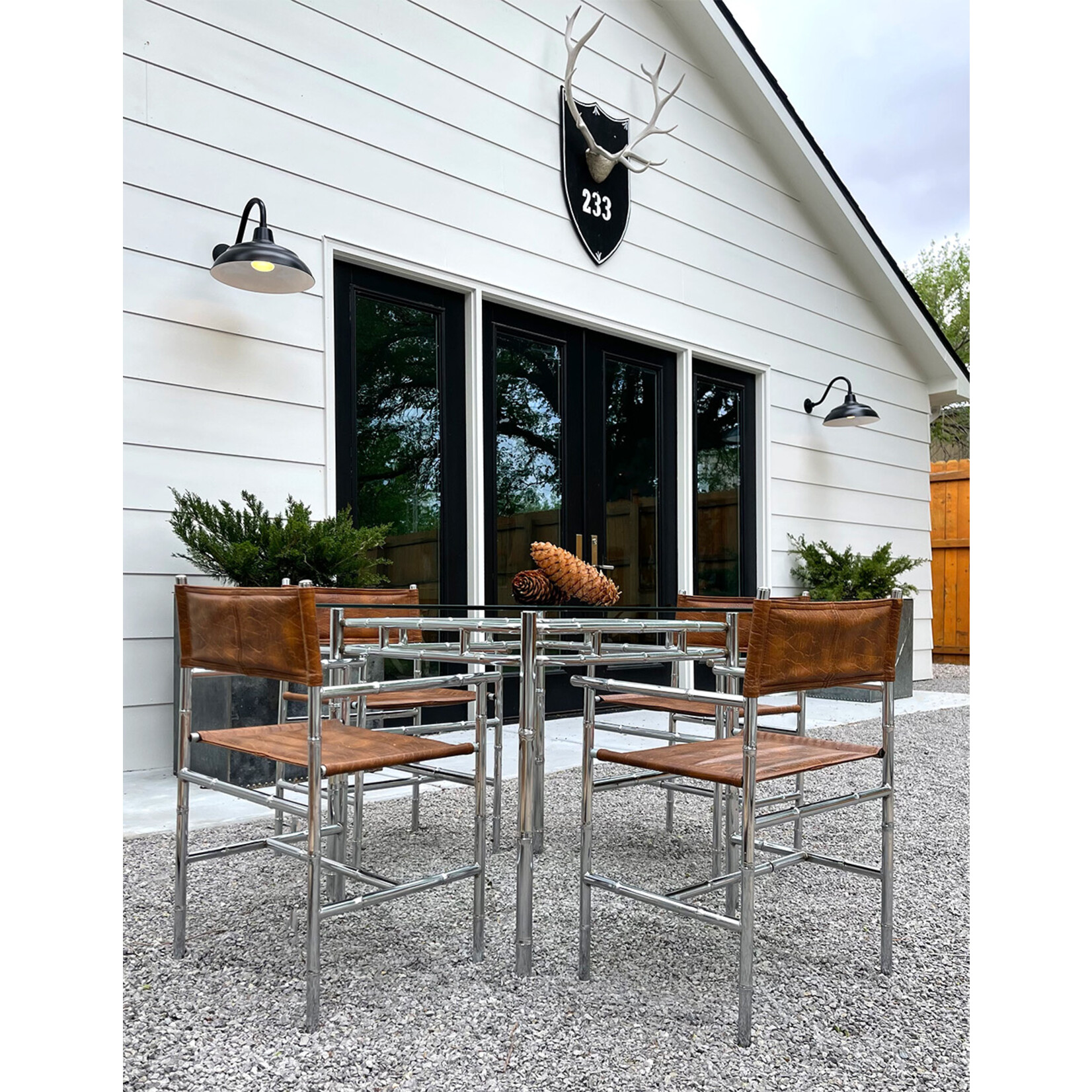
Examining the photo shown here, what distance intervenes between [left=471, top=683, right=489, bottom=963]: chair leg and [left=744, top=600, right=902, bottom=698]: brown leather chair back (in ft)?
1.78

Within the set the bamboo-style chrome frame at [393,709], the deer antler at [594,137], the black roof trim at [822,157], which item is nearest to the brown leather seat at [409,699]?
the bamboo-style chrome frame at [393,709]

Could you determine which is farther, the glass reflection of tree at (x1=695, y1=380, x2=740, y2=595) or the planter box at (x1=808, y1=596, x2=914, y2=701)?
the planter box at (x1=808, y1=596, x2=914, y2=701)

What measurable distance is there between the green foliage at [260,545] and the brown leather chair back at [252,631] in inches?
54.6

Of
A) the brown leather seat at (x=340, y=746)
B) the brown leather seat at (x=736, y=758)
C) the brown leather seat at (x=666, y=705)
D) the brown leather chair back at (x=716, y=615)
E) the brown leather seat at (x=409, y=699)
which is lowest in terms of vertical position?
the brown leather seat at (x=666, y=705)

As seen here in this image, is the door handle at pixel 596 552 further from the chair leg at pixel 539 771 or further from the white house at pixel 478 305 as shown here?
the chair leg at pixel 539 771

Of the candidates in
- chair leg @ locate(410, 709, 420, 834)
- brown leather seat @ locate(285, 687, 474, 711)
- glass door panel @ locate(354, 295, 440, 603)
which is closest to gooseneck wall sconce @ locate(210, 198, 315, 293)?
glass door panel @ locate(354, 295, 440, 603)

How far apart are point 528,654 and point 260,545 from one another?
1.77 m

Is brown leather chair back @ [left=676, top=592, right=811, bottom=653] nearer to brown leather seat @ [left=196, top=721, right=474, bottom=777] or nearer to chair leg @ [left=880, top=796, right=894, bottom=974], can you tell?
chair leg @ [left=880, top=796, right=894, bottom=974]

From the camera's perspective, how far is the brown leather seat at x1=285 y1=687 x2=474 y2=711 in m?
2.51

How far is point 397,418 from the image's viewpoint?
4.15 metres

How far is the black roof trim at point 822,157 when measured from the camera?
5691 millimetres

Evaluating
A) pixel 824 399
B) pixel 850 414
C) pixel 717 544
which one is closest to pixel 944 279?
pixel 824 399

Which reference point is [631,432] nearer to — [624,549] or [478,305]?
[624,549]
